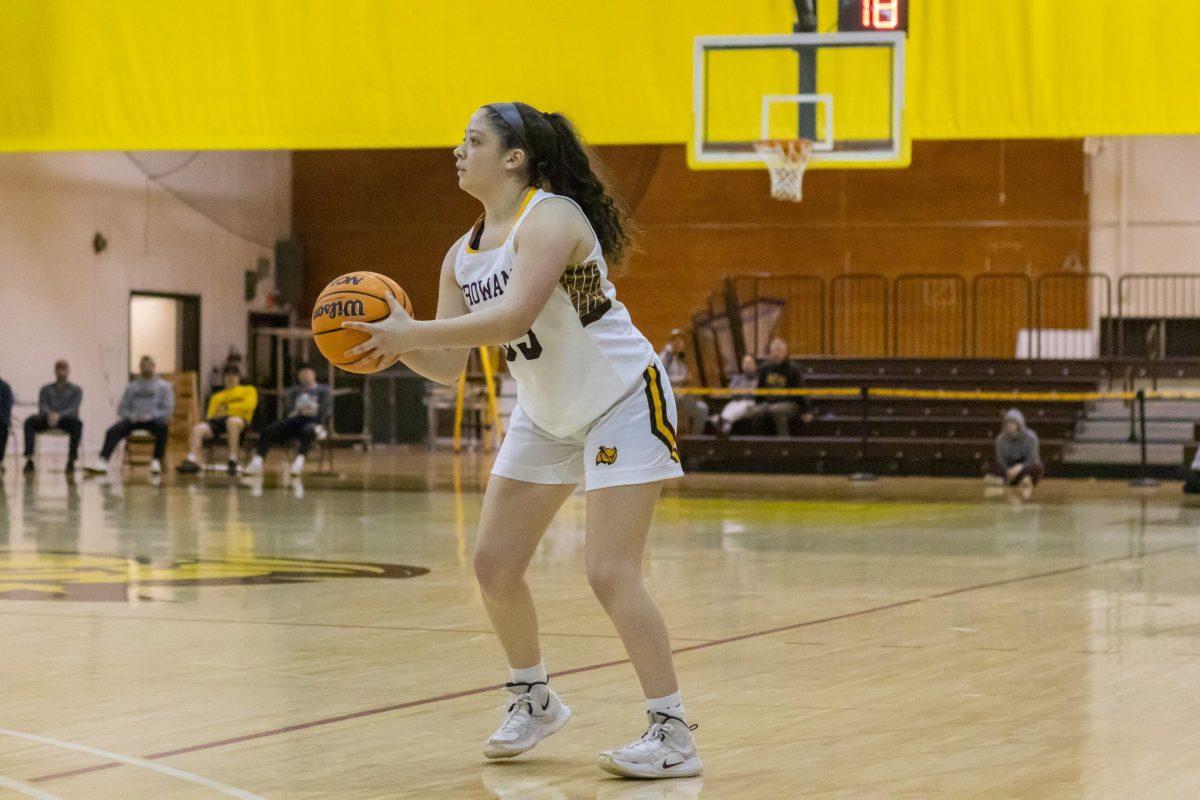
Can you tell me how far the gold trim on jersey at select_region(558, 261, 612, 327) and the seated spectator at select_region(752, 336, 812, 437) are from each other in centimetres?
1664

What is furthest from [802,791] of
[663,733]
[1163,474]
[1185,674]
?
[1163,474]

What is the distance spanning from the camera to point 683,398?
A: 2248cm

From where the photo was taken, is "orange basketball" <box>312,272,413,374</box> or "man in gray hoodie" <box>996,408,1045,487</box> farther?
"man in gray hoodie" <box>996,408,1045,487</box>

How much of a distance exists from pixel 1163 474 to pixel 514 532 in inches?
706

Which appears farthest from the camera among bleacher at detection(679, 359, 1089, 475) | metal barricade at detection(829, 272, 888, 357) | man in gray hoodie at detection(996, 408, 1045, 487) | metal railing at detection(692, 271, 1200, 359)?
metal barricade at detection(829, 272, 888, 357)

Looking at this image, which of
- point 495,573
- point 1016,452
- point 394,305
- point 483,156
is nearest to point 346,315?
point 394,305

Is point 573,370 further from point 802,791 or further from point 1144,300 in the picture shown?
point 1144,300

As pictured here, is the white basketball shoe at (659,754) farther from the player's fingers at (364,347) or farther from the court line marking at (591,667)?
the player's fingers at (364,347)

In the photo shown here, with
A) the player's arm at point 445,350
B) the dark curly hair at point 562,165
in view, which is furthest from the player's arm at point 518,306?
the player's arm at point 445,350

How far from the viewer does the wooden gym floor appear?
4477mm

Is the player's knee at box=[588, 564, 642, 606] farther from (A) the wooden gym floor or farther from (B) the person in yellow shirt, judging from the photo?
(B) the person in yellow shirt

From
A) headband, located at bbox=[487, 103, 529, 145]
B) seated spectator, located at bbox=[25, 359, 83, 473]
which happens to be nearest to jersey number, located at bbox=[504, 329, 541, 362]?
headband, located at bbox=[487, 103, 529, 145]

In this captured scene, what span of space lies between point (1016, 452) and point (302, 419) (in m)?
8.24

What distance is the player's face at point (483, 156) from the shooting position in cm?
463
